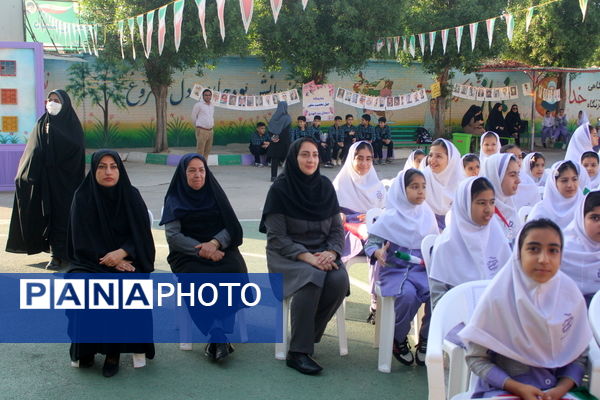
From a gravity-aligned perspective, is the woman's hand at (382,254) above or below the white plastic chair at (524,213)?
below

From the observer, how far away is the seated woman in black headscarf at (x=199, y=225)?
458cm

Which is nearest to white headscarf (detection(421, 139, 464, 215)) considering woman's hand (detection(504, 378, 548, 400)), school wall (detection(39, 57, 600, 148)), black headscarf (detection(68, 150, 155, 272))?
black headscarf (detection(68, 150, 155, 272))

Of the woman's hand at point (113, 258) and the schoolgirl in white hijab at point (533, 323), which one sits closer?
the schoolgirl in white hijab at point (533, 323)

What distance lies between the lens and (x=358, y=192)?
599 cm

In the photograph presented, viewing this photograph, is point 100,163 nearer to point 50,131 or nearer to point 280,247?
point 280,247

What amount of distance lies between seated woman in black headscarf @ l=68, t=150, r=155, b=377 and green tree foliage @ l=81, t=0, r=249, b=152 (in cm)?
1008

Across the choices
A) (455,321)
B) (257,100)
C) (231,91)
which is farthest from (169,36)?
(455,321)

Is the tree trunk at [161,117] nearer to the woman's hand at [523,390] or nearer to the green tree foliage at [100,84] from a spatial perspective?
the green tree foliage at [100,84]

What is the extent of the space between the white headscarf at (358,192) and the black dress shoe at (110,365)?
7.94 ft

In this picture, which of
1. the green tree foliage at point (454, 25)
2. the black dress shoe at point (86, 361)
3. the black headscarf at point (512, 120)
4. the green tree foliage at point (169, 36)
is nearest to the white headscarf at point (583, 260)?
the black dress shoe at point (86, 361)

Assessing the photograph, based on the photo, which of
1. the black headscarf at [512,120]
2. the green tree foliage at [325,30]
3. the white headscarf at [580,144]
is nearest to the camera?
the white headscarf at [580,144]

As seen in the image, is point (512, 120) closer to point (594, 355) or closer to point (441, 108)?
point (441, 108)

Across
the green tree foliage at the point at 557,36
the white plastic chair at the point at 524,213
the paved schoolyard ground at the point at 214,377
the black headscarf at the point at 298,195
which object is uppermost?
the green tree foliage at the point at 557,36

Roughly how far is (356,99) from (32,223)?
11461mm
